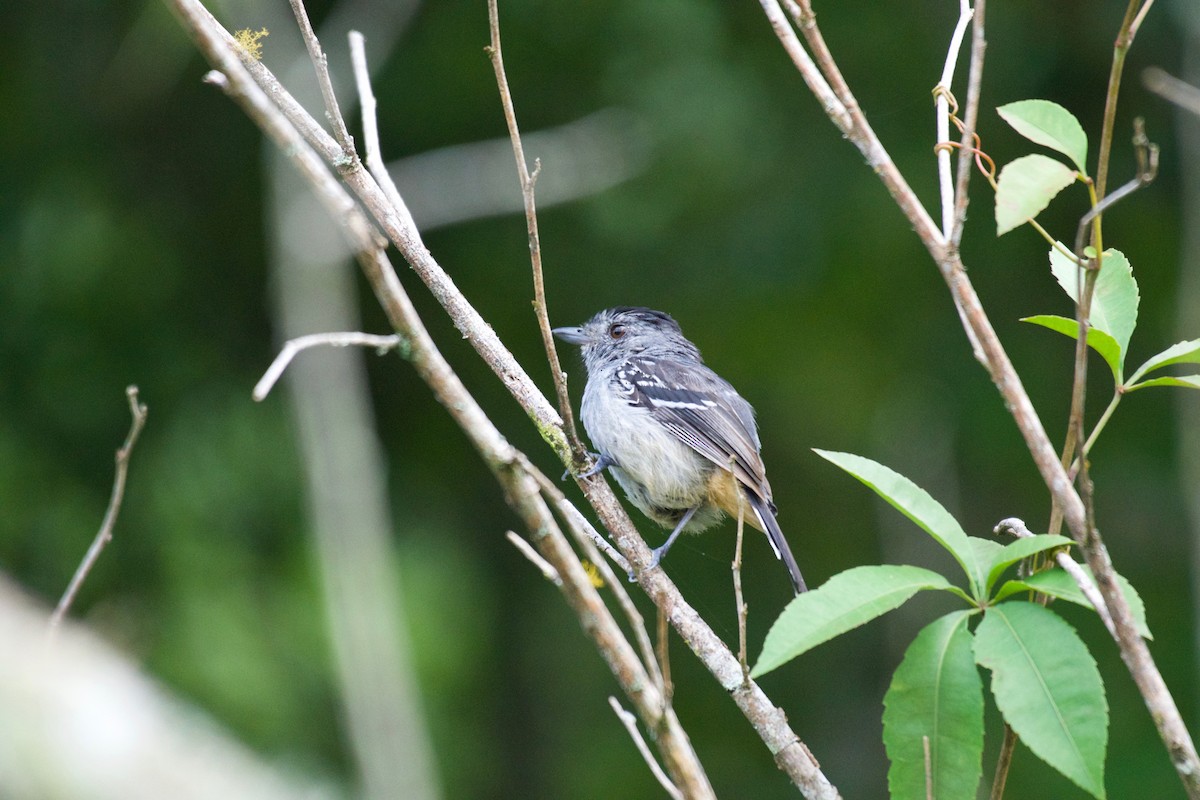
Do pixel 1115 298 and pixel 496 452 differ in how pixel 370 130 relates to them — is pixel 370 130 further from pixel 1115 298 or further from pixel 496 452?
pixel 1115 298

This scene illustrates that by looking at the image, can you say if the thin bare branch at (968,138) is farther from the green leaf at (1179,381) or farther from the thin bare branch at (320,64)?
the thin bare branch at (320,64)

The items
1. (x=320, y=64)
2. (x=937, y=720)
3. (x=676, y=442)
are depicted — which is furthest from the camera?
(x=676, y=442)

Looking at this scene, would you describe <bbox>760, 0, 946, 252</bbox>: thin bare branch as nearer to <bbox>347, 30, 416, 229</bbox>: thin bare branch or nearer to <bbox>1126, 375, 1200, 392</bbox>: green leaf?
<bbox>1126, 375, 1200, 392</bbox>: green leaf

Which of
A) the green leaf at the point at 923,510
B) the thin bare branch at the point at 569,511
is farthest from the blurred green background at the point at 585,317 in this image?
the green leaf at the point at 923,510

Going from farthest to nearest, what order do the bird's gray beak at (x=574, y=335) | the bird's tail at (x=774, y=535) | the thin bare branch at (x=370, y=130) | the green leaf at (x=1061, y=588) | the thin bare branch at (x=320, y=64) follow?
1. the bird's gray beak at (x=574, y=335)
2. the bird's tail at (x=774, y=535)
3. the thin bare branch at (x=370, y=130)
4. the thin bare branch at (x=320, y=64)
5. the green leaf at (x=1061, y=588)

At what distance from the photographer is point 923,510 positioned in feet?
5.73

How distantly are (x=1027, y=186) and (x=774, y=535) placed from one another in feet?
7.85

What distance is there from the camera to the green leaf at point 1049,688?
1.52 m

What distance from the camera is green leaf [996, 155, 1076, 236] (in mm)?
1534

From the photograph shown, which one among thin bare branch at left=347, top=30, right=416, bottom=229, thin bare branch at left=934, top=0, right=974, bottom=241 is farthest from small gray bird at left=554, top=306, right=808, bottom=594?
thin bare branch at left=934, top=0, right=974, bottom=241

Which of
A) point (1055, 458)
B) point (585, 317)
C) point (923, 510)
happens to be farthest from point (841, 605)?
point (585, 317)

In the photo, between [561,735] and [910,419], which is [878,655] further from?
[561,735]

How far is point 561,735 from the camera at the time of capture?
25.0 feet

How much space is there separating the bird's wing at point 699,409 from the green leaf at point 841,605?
226cm
